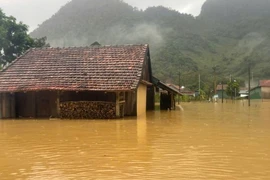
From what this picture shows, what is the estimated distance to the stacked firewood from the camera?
1747 centimetres

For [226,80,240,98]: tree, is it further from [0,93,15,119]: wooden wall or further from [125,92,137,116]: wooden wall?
[0,93,15,119]: wooden wall

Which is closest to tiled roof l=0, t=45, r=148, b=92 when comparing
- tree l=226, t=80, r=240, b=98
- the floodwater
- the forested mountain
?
the floodwater

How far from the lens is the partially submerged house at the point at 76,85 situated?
17.5 metres

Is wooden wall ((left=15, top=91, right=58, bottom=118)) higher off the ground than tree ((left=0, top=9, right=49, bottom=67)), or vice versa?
tree ((left=0, top=9, right=49, bottom=67))

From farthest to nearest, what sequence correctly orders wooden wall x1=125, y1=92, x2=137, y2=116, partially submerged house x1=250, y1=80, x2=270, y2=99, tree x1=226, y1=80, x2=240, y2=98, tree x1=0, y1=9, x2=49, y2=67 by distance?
partially submerged house x1=250, y1=80, x2=270, y2=99 → tree x1=226, y1=80, x2=240, y2=98 → tree x1=0, y1=9, x2=49, y2=67 → wooden wall x1=125, y1=92, x2=137, y2=116

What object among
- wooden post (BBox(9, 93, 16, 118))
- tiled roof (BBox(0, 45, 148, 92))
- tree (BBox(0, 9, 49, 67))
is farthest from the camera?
tree (BBox(0, 9, 49, 67))

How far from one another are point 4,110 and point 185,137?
11.5 metres

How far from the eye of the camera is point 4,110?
18.4 m

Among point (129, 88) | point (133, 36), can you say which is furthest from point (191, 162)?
point (133, 36)

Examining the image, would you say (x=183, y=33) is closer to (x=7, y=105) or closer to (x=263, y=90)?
(x=263, y=90)

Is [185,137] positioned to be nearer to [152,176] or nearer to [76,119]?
[152,176]

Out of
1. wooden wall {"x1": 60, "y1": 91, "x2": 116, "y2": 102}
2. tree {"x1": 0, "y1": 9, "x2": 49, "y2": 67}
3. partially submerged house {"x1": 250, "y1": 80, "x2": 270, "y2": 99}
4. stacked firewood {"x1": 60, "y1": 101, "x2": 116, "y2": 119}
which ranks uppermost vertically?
tree {"x1": 0, "y1": 9, "x2": 49, "y2": 67}

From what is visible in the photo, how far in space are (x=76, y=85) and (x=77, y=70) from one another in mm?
1600

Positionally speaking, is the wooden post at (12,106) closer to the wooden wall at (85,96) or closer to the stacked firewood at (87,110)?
the wooden wall at (85,96)
